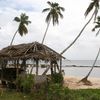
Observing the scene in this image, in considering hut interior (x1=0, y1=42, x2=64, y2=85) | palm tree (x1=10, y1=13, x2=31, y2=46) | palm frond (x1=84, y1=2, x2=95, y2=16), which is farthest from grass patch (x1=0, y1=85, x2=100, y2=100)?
palm tree (x1=10, y1=13, x2=31, y2=46)

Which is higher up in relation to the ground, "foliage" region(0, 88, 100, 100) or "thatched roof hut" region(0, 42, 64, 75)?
"thatched roof hut" region(0, 42, 64, 75)

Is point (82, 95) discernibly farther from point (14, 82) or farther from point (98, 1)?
point (98, 1)

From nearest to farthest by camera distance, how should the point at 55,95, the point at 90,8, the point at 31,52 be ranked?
the point at 55,95 < the point at 31,52 < the point at 90,8

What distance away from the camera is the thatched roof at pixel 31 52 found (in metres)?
25.4

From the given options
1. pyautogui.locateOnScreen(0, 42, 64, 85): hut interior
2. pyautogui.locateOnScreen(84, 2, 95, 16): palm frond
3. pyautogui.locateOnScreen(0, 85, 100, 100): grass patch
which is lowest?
pyautogui.locateOnScreen(0, 85, 100, 100): grass patch

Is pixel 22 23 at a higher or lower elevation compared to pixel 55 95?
higher

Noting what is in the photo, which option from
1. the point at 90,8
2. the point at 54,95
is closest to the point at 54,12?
the point at 90,8

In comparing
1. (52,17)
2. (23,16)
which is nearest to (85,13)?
(52,17)

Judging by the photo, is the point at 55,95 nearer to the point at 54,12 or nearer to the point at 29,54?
the point at 29,54

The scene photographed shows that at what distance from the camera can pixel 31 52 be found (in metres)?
25.9

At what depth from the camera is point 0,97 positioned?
72.4ft

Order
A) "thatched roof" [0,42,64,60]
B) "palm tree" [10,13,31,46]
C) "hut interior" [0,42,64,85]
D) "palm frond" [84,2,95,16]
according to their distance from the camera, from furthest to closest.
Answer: "palm tree" [10,13,31,46] < "palm frond" [84,2,95,16] < "hut interior" [0,42,64,85] < "thatched roof" [0,42,64,60]

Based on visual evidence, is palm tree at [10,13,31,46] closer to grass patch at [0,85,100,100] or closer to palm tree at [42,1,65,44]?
palm tree at [42,1,65,44]

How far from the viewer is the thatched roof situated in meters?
25.4
